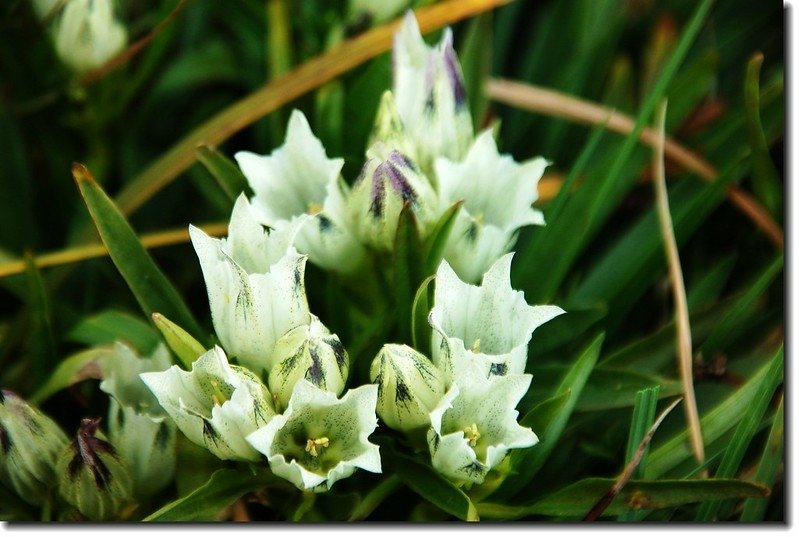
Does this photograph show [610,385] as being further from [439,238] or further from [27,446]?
[27,446]

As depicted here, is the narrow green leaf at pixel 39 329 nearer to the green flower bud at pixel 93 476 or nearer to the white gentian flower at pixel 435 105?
the green flower bud at pixel 93 476

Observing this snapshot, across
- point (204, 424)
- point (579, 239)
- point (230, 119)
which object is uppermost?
point (230, 119)

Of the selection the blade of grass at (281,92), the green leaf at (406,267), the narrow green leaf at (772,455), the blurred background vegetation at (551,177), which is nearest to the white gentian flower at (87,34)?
the blurred background vegetation at (551,177)

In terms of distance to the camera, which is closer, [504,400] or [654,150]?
[504,400]

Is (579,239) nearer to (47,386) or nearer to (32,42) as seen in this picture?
(47,386)

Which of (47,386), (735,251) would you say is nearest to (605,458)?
(735,251)

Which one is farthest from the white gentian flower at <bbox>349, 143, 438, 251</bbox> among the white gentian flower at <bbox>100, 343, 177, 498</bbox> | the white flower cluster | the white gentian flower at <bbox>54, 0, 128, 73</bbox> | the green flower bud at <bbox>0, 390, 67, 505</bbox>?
the white gentian flower at <bbox>54, 0, 128, 73</bbox>

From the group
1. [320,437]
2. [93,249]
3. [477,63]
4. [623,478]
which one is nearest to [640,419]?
[623,478]
